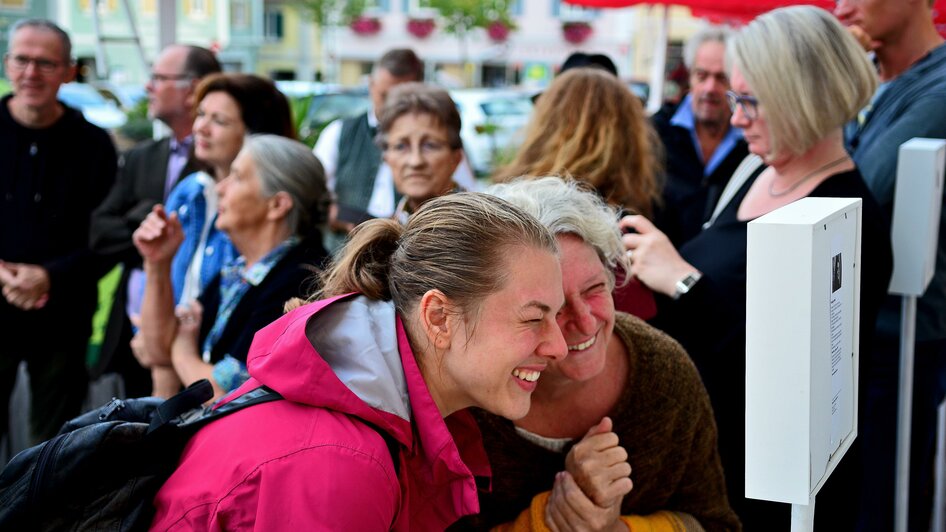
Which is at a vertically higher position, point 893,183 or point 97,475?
point 893,183

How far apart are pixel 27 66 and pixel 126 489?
3.17 m

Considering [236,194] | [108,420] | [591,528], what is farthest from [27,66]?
[591,528]

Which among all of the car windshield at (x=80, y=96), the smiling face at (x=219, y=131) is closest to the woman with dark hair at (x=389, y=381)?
the smiling face at (x=219, y=131)

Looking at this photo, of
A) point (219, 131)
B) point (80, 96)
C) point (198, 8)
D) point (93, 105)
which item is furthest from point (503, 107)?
point (198, 8)

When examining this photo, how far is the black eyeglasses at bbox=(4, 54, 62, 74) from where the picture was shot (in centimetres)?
406

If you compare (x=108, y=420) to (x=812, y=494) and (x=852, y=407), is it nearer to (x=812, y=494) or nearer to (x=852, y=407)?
(x=812, y=494)

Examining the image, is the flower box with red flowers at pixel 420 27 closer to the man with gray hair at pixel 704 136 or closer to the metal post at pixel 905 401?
the man with gray hair at pixel 704 136

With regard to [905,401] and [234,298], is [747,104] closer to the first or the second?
[905,401]

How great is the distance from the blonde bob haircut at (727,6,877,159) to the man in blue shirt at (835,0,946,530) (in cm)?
45

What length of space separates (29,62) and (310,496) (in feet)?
11.2

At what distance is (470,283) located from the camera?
1575 mm

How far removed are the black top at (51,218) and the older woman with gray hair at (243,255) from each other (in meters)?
1.20

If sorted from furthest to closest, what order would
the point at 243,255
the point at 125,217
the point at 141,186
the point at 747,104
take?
1. the point at 141,186
2. the point at 125,217
3. the point at 243,255
4. the point at 747,104

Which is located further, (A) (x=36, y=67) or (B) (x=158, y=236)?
(A) (x=36, y=67)
